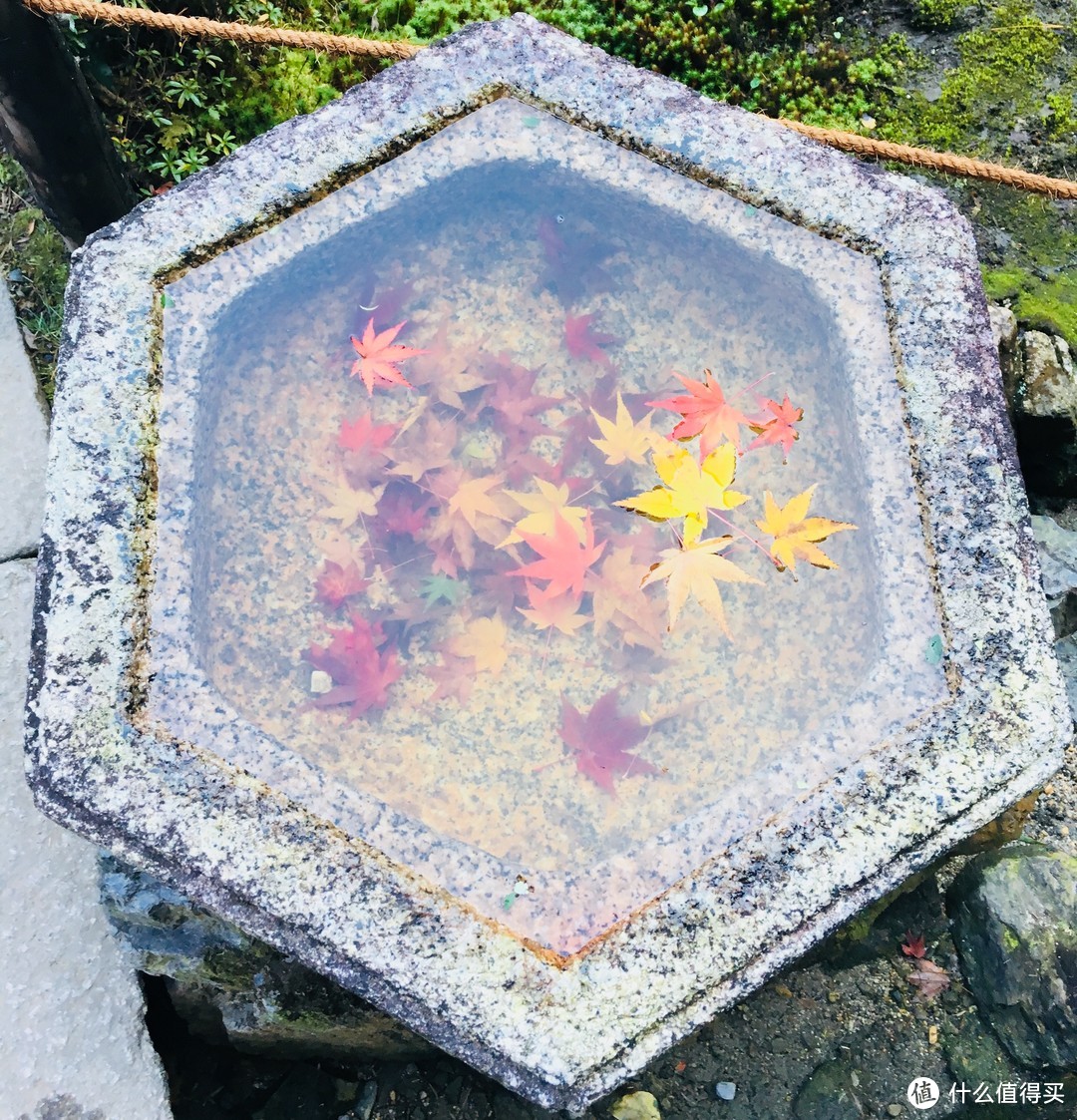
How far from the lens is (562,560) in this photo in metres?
1.72

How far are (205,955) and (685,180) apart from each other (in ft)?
5.70

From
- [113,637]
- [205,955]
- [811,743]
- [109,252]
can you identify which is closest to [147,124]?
[109,252]

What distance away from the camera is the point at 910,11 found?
3.14m

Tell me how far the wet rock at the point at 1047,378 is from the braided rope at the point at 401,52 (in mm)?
504

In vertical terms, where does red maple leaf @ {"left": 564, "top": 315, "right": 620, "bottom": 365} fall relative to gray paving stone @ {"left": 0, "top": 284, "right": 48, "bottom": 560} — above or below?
above

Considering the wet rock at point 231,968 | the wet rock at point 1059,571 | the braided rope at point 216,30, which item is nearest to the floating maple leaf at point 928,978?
the wet rock at point 1059,571

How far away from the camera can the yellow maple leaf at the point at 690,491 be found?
5.76ft

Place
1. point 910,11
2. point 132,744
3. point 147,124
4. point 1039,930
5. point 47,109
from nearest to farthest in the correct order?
point 132,744, point 1039,930, point 47,109, point 147,124, point 910,11

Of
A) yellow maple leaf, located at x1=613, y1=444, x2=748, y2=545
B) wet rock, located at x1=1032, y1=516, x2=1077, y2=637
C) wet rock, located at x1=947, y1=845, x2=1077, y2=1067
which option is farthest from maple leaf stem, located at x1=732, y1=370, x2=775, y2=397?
wet rock, located at x1=947, y1=845, x2=1077, y2=1067

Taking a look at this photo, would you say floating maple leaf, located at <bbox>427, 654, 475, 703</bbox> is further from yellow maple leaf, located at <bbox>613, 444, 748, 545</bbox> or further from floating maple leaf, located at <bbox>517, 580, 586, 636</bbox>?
yellow maple leaf, located at <bbox>613, 444, 748, 545</bbox>

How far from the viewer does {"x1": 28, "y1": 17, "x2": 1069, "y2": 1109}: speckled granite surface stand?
1.30 metres

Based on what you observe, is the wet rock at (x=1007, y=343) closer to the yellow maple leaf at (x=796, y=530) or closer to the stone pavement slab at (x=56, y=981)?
the yellow maple leaf at (x=796, y=530)

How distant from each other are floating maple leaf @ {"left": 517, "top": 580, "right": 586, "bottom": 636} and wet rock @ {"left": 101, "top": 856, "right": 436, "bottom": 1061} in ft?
2.65

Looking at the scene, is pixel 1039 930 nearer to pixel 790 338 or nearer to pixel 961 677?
pixel 961 677
